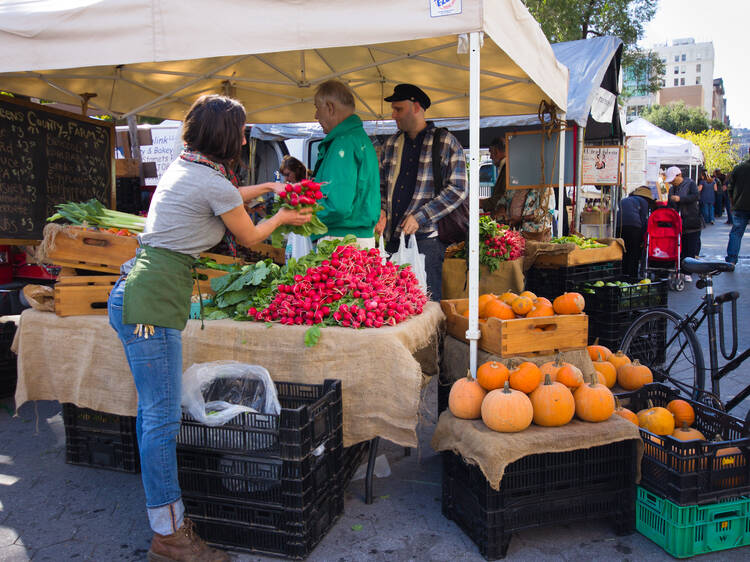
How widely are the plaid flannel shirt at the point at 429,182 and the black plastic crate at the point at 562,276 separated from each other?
1.83 metres

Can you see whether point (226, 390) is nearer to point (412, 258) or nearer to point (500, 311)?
point (500, 311)

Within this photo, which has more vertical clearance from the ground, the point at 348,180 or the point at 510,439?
the point at 348,180

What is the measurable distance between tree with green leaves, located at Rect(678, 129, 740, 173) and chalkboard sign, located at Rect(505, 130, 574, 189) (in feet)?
132

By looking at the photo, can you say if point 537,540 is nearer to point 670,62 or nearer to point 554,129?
point 554,129

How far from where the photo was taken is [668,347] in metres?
5.30

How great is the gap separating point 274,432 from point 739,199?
11325mm

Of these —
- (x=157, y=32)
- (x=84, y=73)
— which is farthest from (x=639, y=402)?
(x=84, y=73)

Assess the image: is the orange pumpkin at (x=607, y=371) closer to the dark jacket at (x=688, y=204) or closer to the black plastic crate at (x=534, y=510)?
the black plastic crate at (x=534, y=510)

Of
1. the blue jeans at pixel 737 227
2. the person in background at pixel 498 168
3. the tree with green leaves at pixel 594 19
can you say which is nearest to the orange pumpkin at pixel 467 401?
the person in background at pixel 498 168

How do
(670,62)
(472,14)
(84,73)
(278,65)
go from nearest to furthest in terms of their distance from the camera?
(472,14)
(84,73)
(278,65)
(670,62)

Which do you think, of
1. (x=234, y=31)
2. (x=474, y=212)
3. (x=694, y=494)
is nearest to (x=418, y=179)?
(x=474, y=212)

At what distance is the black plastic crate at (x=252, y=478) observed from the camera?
109 inches

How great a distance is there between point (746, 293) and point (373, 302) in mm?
9844

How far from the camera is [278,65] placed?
591 centimetres
